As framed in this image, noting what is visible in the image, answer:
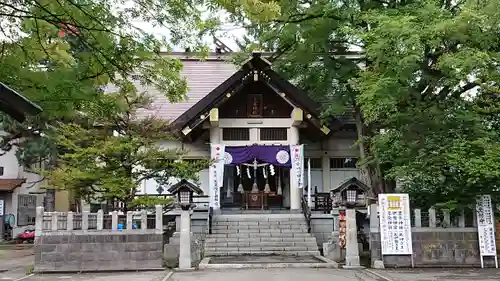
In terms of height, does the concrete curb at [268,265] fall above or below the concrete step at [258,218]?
below

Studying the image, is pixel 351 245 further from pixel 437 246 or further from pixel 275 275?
pixel 275 275

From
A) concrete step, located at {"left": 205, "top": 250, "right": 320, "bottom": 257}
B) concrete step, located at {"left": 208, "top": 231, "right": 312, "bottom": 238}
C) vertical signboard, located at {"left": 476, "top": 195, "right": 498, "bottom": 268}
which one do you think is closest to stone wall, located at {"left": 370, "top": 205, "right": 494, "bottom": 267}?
vertical signboard, located at {"left": 476, "top": 195, "right": 498, "bottom": 268}

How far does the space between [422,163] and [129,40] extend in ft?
35.2

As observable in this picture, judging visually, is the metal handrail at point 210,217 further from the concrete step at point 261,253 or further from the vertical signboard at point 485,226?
the vertical signboard at point 485,226

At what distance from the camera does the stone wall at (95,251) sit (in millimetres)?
14789

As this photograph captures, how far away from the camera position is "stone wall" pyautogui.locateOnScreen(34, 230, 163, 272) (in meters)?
14.8

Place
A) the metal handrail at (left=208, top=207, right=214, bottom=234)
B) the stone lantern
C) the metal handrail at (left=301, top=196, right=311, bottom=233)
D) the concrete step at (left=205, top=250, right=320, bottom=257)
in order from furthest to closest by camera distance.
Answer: the metal handrail at (left=301, top=196, right=311, bottom=233) → the metal handrail at (left=208, top=207, right=214, bottom=234) → the concrete step at (left=205, top=250, right=320, bottom=257) → the stone lantern

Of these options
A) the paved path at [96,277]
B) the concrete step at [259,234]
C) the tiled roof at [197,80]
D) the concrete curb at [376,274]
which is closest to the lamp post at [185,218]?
the paved path at [96,277]

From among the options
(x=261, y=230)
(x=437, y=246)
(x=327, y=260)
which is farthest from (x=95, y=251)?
(x=437, y=246)

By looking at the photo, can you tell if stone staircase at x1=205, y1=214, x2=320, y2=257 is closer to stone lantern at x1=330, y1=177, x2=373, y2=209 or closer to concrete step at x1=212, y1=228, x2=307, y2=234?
concrete step at x1=212, y1=228, x2=307, y2=234

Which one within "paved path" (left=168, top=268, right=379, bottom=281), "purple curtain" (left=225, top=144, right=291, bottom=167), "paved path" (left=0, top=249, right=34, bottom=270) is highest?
"purple curtain" (left=225, top=144, right=291, bottom=167)

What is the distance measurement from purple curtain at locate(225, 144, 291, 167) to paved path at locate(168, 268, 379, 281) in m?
7.11

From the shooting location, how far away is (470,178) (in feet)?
43.7

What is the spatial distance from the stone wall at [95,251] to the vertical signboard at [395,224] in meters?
7.10
